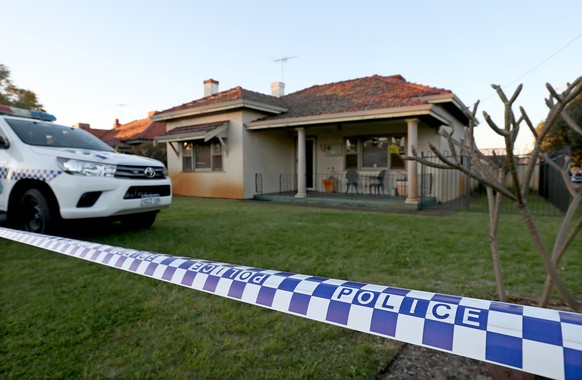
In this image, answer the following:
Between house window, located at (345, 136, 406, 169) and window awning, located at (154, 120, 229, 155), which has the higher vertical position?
window awning, located at (154, 120, 229, 155)

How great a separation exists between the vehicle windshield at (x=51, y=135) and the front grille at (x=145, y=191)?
3.91 feet

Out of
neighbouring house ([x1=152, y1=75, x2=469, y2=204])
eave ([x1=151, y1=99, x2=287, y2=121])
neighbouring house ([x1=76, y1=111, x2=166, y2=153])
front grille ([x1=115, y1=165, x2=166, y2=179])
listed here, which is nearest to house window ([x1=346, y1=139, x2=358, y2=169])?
neighbouring house ([x1=152, y1=75, x2=469, y2=204])

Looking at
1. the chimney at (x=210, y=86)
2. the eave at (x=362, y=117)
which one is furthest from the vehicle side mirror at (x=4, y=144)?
the chimney at (x=210, y=86)

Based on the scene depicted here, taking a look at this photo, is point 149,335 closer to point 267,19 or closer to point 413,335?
point 413,335

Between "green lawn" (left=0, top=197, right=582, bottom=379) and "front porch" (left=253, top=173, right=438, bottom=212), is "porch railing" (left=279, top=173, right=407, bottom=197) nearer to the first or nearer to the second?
"front porch" (left=253, top=173, right=438, bottom=212)

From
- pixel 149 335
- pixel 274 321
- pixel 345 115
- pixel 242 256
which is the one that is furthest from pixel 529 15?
pixel 149 335

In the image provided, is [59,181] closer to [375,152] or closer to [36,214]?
[36,214]

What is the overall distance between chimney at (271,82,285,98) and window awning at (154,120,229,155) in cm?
448

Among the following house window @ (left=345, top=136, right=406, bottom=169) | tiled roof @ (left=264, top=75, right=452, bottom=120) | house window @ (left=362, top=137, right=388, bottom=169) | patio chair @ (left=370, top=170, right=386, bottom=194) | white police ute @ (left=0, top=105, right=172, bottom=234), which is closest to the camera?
white police ute @ (left=0, top=105, right=172, bottom=234)

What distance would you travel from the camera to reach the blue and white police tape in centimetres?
92

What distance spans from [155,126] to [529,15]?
71.7ft

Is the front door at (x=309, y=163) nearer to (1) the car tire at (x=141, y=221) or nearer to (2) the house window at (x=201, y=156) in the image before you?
(2) the house window at (x=201, y=156)

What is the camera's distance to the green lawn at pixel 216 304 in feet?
6.42

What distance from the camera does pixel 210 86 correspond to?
1623 cm
